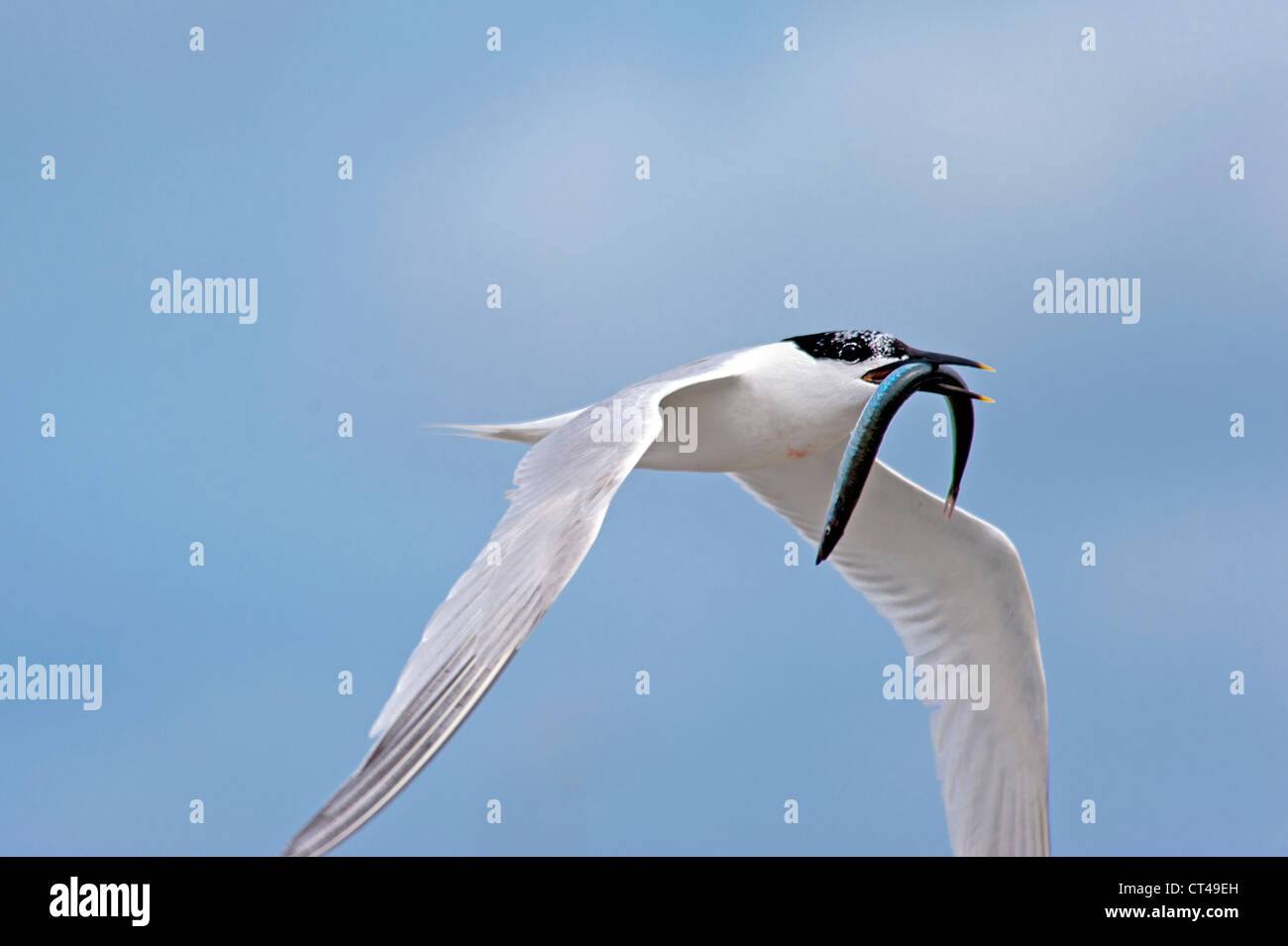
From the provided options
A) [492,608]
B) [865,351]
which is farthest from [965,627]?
[492,608]

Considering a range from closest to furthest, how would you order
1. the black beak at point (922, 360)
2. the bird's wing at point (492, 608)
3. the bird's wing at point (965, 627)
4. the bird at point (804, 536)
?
the bird's wing at point (492, 608) → the bird at point (804, 536) → the black beak at point (922, 360) → the bird's wing at point (965, 627)

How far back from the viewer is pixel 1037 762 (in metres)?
9.85

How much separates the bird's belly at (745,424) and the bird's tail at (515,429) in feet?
2.12

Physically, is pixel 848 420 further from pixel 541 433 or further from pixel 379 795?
pixel 379 795

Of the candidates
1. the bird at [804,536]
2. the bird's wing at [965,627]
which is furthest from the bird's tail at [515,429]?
the bird's wing at [965,627]

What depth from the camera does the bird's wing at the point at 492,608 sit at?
5105mm

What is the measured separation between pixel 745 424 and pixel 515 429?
4.89ft

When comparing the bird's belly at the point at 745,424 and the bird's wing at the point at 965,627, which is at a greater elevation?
the bird's belly at the point at 745,424

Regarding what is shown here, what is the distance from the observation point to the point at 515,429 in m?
8.98

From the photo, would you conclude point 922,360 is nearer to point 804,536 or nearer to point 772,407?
point 772,407

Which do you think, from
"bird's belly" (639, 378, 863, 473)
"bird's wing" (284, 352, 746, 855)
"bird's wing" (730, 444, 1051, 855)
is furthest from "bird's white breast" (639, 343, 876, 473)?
"bird's wing" (284, 352, 746, 855)

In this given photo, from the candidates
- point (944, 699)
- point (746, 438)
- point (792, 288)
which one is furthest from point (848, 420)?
point (944, 699)

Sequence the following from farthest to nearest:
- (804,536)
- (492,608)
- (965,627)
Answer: (804,536) → (965,627) → (492,608)

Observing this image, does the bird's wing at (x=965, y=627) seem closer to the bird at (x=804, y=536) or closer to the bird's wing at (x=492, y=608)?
the bird at (x=804, y=536)
